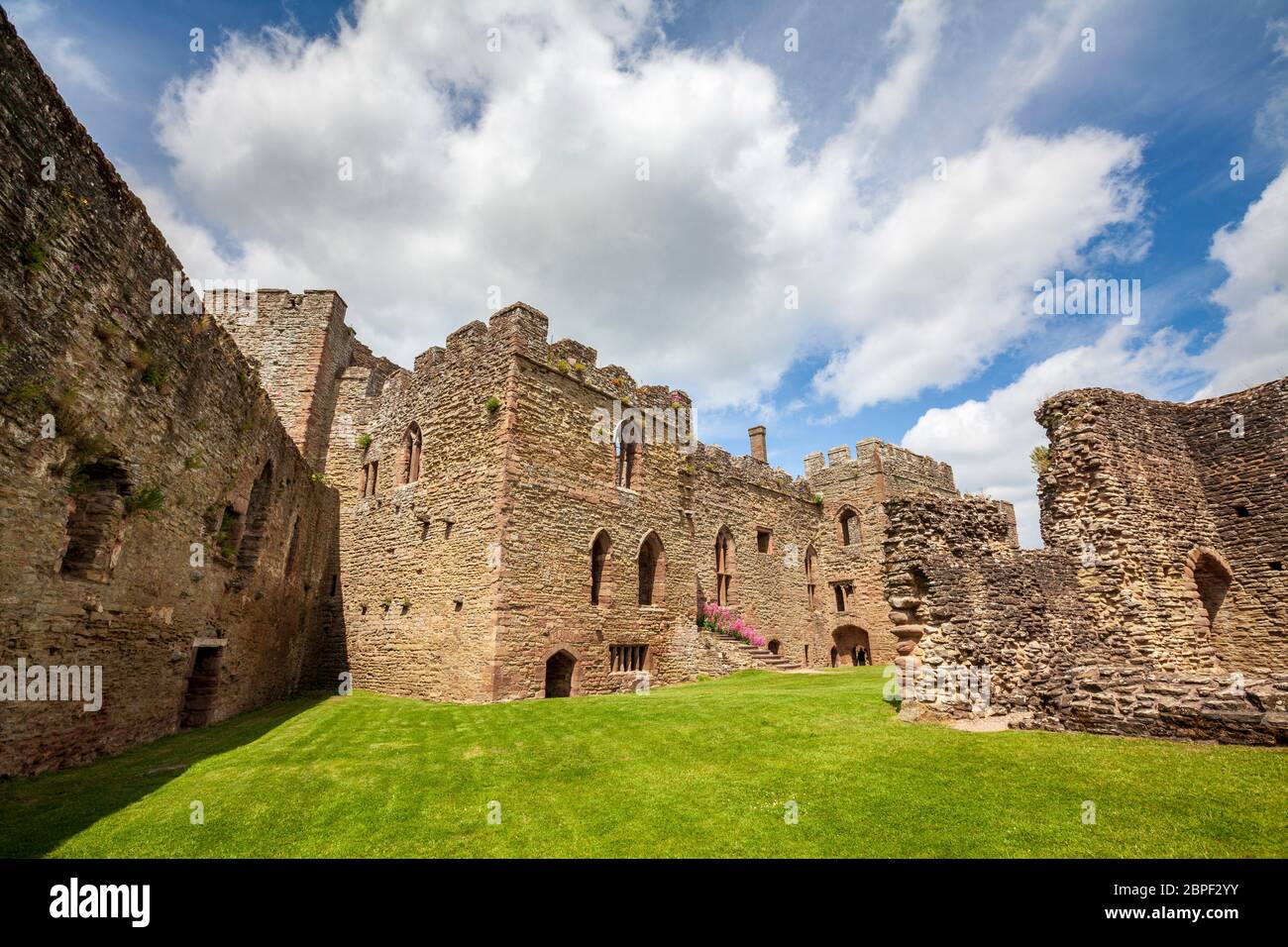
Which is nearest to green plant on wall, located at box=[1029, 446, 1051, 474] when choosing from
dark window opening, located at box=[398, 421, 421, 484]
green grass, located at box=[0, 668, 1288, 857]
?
green grass, located at box=[0, 668, 1288, 857]

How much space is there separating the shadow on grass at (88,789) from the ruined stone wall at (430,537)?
495 cm

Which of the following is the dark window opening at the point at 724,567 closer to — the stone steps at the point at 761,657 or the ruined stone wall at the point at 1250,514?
the stone steps at the point at 761,657

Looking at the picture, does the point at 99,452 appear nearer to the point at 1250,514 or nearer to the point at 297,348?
the point at 297,348

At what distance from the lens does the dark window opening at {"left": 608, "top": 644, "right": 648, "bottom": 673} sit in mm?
17016

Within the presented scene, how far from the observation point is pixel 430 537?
1691cm

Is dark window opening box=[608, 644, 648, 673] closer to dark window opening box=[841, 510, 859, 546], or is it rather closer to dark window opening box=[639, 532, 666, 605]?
dark window opening box=[639, 532, 666, 605]

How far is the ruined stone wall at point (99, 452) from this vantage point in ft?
22.1

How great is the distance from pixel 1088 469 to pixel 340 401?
2632 centimetres

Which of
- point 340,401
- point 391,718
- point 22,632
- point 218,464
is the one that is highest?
point 340,401

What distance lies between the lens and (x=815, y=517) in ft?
104

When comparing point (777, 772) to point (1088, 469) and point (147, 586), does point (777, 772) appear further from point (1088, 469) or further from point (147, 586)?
point (1088, 469)

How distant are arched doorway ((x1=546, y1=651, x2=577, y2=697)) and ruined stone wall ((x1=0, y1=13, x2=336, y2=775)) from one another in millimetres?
Result: 7283
